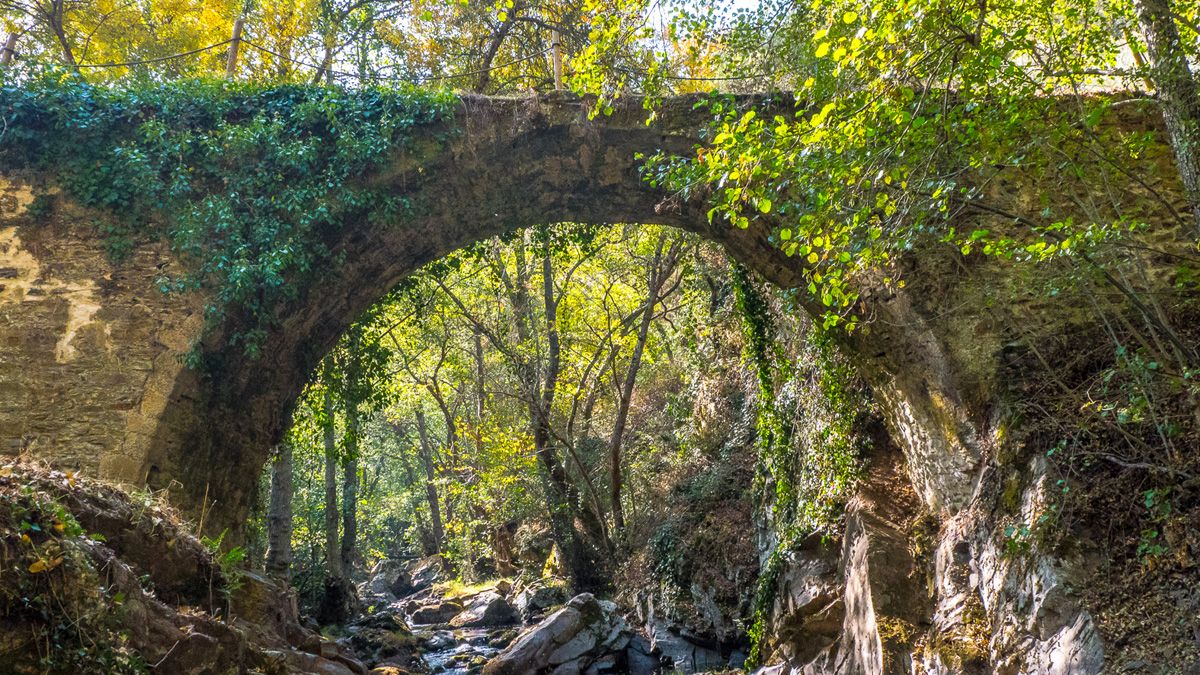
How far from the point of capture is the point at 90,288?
22.5ft

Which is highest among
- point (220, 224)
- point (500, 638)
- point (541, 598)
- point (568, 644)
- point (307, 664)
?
point (220, 224)

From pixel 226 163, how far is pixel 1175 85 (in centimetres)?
755

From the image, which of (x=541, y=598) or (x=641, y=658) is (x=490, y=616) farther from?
(x=641, y=658)

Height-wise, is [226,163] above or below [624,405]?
above

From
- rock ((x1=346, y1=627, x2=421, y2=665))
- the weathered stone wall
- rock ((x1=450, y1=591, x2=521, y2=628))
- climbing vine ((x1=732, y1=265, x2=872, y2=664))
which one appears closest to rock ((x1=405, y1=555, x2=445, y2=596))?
rock ((x1=450, y1=591, x2=521, y2=628))

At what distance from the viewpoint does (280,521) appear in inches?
446

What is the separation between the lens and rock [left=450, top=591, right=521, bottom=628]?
14.2 m

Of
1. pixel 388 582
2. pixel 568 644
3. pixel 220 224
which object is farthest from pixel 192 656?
pixel 388 582

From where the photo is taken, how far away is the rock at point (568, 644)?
9.36 m

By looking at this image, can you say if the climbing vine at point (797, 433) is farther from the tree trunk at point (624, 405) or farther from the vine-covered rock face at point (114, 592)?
the vine-covered rock face at point (114, 592)

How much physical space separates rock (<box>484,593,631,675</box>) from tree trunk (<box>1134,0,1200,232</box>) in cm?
807

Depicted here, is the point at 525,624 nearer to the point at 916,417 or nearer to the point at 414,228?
the point at 414,228

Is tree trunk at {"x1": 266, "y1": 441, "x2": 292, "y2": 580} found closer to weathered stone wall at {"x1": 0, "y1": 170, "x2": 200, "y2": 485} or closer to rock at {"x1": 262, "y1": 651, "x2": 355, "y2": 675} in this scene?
weathered stone wall at {"x1": 0, "y1": 170, "x2": 200, "y2": 485}

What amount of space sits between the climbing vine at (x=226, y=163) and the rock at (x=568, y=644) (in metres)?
5.14
